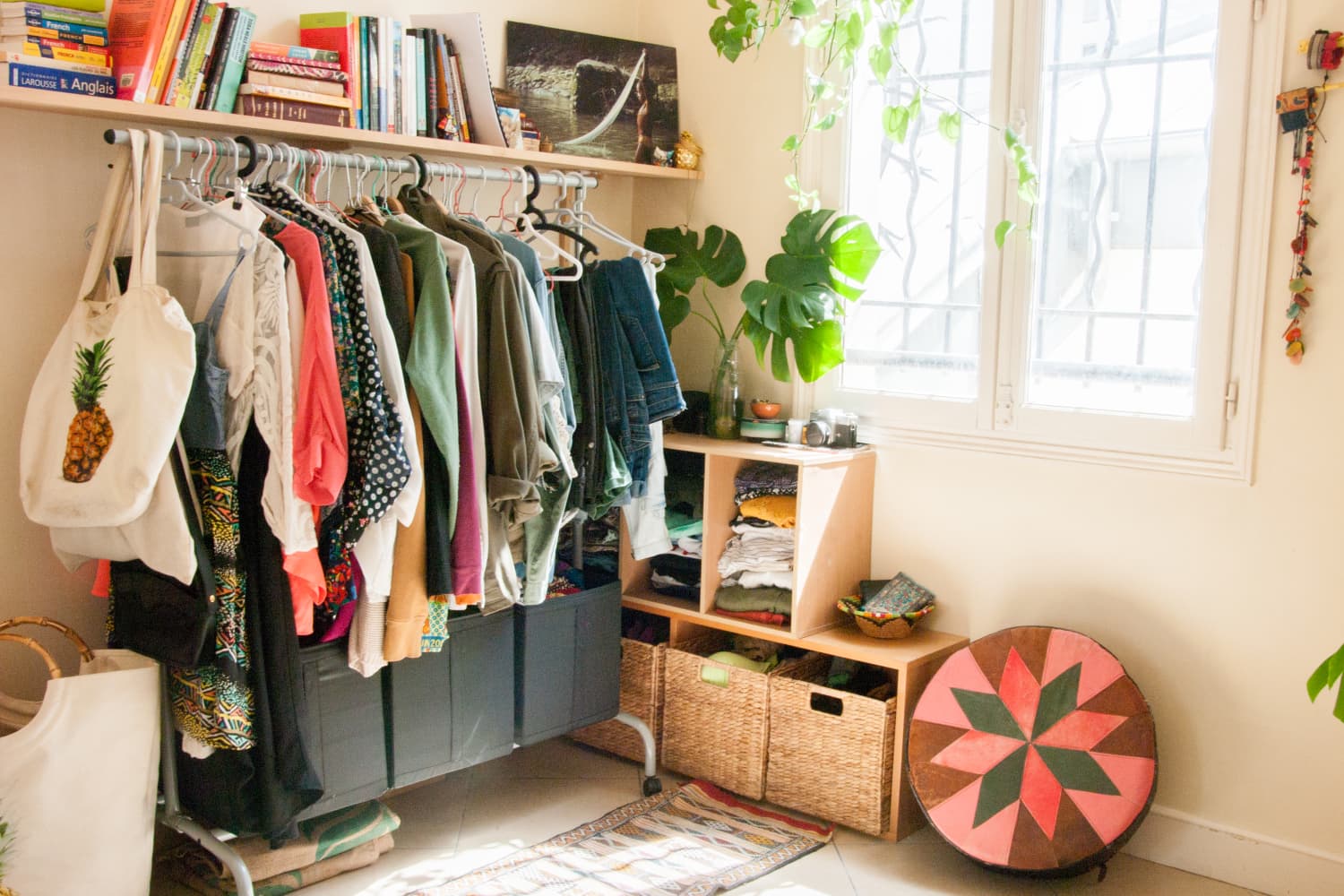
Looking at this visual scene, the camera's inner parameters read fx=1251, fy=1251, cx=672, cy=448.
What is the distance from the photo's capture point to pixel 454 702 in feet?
9.09

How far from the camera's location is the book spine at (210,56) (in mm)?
2479

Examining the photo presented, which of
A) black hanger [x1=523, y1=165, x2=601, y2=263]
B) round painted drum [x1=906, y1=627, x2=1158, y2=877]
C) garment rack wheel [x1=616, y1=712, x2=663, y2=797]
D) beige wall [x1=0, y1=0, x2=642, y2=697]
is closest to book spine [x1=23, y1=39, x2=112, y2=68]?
beige wall [x1=0, y1=0, x2=642, y2=697]

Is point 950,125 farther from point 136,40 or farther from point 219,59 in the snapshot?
point 136,40

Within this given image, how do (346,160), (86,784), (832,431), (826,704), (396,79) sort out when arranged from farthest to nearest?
(832,431) → (826,704) → (396,79) → (346,160) → (86,784)

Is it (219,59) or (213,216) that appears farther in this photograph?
(219,59)

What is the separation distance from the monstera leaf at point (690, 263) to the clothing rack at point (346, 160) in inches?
19.6

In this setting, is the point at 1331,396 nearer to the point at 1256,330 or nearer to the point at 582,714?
the point at 1256,330

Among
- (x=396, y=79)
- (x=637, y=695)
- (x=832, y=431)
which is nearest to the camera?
(x=396, y=79)

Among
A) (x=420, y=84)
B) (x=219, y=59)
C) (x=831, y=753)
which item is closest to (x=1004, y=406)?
(x=831, y=753)

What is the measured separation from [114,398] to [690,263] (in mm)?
1762

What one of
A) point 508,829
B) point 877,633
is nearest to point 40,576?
point 508,829

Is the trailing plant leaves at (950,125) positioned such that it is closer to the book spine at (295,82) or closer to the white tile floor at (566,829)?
the book spine at (295,82)

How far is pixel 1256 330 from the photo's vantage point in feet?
8.70

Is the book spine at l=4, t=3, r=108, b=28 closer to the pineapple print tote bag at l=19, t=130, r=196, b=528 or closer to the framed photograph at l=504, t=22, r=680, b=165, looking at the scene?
the pineapple print tote bag at l=19, t=130, r=196, b=528
